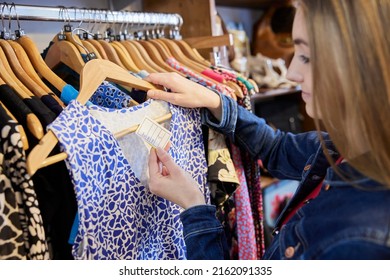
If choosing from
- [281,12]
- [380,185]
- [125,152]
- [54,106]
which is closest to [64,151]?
[54,106]

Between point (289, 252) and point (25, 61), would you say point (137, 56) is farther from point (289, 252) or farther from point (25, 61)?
point (289, 252)

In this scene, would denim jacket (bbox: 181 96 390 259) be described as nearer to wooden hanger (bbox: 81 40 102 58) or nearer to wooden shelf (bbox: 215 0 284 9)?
wooden hanger (bbox: 81 40 102 58)

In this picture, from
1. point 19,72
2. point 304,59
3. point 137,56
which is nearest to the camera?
point 304,59

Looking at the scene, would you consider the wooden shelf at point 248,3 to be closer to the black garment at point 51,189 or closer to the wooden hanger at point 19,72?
the wooden hanger at point 19,72

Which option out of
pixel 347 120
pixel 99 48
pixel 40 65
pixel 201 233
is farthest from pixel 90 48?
pixel 347 120

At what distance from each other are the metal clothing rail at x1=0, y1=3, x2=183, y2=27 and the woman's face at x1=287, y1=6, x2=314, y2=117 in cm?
51

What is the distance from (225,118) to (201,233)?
0.95 feet

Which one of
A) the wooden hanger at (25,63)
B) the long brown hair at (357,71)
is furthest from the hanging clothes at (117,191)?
the long brown hair at (357,71)

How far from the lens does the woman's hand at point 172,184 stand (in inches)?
29.6

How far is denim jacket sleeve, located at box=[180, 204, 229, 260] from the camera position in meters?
0.72

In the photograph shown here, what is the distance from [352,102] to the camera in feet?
1.74

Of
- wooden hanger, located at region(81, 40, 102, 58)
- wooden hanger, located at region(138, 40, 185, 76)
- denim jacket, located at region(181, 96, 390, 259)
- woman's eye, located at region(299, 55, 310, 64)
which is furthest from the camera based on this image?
wooden hanger, located at region(138, 40, 185, 76)

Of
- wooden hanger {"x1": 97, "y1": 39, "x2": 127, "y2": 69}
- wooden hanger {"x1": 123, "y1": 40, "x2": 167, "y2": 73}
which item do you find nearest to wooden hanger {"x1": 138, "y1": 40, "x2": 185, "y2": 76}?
wooden hanger {"x1": 123, "y1": 40, "x2": 167, "y2": 73}

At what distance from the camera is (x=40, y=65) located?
775 millimetres
